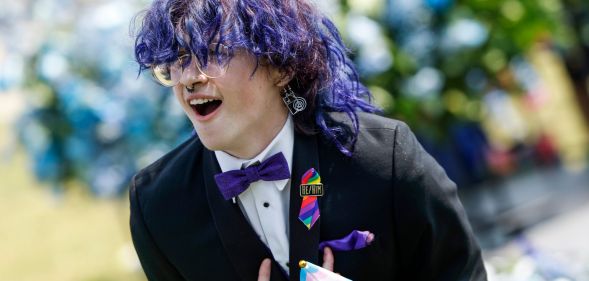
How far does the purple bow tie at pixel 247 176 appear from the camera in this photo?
231cm

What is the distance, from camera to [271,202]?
2375 mm

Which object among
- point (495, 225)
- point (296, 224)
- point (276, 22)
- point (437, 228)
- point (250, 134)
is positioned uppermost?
point (276, 22)

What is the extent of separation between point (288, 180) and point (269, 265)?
212mm

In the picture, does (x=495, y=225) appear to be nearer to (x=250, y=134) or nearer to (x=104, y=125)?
(x=104, y=125)

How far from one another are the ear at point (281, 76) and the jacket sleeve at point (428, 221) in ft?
0.97

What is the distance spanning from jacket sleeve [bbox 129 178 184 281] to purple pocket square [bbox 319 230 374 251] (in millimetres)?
394

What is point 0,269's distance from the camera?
24.0 feet

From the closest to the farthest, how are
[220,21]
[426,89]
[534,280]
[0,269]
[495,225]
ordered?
[220,21], [534,280], [426,89], [495,225], [0,269]

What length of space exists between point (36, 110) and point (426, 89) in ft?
6.78

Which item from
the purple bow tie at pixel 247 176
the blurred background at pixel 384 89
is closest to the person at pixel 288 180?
the purple bow tie at pixel 247 176

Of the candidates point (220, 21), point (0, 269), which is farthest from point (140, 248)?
point (0, 269)

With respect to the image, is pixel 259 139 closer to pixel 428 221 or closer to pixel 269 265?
pixel 269 265

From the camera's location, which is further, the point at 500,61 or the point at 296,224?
the point at 500,61

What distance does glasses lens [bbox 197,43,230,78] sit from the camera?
2.18m
